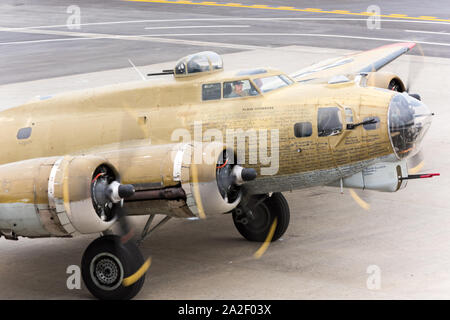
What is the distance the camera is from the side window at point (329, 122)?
16078 millimetres

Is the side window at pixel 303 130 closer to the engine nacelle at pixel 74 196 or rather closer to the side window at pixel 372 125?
the side window at pixel 372 125

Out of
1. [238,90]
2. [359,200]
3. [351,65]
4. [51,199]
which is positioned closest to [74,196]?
[51,199]

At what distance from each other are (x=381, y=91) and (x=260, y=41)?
96.1ft

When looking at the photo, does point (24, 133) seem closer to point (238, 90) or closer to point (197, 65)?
point (197, 65)

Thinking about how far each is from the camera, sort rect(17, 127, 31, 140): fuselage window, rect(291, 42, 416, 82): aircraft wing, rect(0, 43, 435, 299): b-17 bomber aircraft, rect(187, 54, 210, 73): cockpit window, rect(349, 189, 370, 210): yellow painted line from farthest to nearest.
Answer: rect(291, 42, 416, 82): aircraft wing < rect(349, 189, 370, 210): yellow painted line < rect(17, 127, 31, 140): fuselage window < rect(187, 54, 210, 73): cockpit window < rect(0, 43, 435, 299): b-17 bomber aircraft

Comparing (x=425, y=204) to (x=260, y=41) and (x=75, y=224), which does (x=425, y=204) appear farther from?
(x=260, y=41)

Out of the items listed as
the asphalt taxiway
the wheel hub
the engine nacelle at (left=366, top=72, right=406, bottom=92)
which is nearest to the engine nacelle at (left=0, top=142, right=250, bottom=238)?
the wheel hub

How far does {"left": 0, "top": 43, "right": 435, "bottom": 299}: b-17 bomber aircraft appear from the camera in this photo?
1486cm

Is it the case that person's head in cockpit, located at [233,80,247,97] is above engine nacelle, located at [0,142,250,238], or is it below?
above

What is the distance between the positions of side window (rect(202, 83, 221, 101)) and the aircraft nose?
3.70 metres

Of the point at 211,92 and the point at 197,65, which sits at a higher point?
the point at 197,65

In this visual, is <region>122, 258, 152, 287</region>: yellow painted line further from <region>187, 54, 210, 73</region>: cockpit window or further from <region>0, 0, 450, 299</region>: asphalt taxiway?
<region>187, 54, 210, 73</region>: cockpit window

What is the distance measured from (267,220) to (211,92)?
10.9 ft

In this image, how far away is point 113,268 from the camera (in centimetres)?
1534
